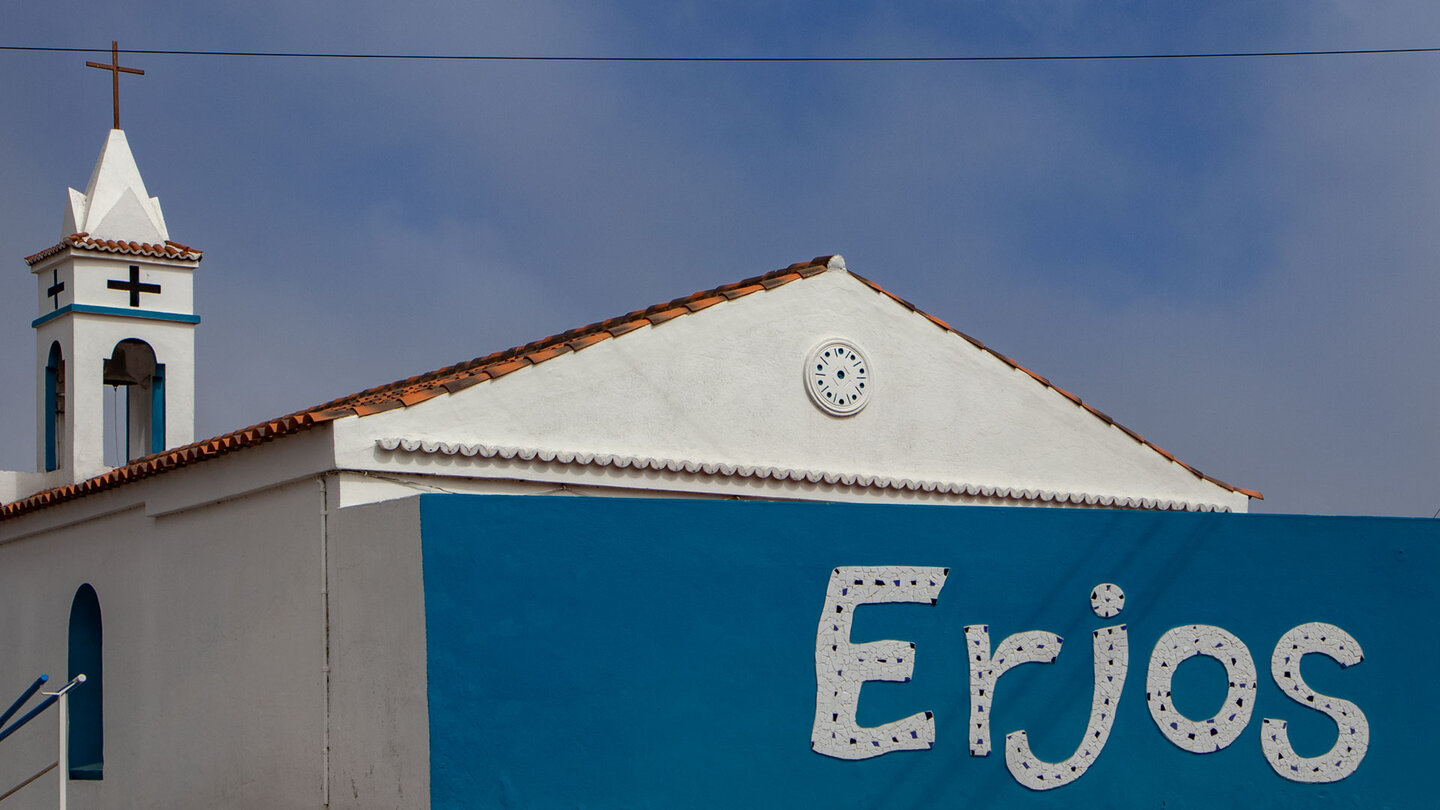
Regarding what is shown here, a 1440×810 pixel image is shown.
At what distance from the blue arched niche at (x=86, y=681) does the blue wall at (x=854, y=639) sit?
292 inches

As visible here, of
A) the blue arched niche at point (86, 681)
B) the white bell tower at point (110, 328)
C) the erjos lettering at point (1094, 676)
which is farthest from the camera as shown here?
the white bell tower at point (110, 328)

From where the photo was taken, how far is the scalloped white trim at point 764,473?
12004 mm

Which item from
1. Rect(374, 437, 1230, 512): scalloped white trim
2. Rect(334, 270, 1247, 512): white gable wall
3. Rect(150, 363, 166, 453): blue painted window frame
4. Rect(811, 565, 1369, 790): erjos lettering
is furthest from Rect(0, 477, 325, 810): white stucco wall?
Rect(811, 565, 1369, 790): erjos lettering

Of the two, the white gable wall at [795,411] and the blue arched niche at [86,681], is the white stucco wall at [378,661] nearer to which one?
the white gable wall at [795,411]

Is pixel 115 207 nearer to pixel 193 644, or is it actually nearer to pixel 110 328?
pixel 110 328


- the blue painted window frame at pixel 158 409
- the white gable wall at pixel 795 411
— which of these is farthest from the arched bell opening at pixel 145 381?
the white gable wall at pixel 795 411

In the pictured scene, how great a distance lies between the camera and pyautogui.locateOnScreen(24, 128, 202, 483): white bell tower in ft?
58.2

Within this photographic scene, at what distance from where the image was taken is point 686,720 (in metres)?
10.1

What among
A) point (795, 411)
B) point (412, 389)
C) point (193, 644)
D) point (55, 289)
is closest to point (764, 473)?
point (795, 411)

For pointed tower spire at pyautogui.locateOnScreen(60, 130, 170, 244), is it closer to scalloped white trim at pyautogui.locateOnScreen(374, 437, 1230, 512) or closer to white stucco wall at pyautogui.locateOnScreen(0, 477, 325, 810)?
white stucco wall at pyautogui.locateOnScreen(0, 477, 325, 810)

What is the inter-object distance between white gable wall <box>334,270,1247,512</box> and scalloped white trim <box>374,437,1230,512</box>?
8 centimetres

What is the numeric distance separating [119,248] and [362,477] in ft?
26.7

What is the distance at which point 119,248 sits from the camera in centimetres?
1805

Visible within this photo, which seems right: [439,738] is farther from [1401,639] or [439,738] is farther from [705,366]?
[1401,639]
